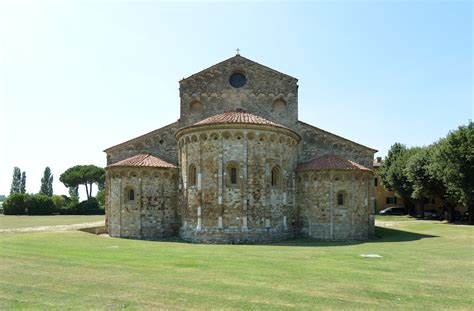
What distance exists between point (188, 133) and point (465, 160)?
26316 mm

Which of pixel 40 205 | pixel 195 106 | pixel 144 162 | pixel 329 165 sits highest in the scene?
pixel 195 106

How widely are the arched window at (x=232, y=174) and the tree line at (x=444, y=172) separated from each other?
23.4m

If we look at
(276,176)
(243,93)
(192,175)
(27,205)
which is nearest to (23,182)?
(27,205)

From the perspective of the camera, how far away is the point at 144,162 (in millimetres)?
28828

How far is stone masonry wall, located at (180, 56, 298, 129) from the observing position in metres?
31.2

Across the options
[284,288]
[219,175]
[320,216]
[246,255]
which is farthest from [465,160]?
[284,288]

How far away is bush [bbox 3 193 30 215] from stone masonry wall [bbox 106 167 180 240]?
154 feet

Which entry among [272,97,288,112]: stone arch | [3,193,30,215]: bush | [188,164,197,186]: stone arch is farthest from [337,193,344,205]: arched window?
[3,193,30,215]: bush

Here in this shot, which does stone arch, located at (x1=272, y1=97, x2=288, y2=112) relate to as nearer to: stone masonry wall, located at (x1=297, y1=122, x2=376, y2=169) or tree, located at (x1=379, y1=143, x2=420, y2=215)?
stone masonry wall, located at (x1=297, y1=122, x2=376, y2=169)

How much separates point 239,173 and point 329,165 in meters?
6.61

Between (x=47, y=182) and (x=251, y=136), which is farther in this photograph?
(x=47, y=182)

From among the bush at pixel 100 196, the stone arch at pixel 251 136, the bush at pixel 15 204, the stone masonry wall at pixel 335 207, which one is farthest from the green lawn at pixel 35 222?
the bush at pixel 100 196

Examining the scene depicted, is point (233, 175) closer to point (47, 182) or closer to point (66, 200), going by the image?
point (66, 200)

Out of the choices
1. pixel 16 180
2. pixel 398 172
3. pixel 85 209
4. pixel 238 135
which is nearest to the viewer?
pixel 238 135
